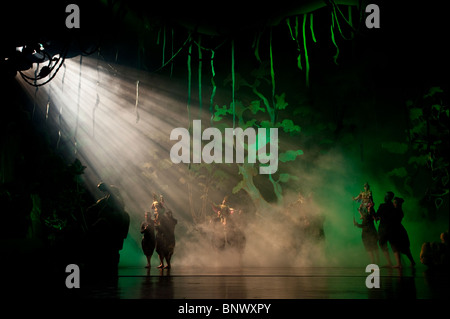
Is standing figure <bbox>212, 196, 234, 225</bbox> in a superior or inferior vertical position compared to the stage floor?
superior

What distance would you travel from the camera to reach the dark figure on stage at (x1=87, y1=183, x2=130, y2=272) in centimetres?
610

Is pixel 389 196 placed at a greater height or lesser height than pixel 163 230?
greater

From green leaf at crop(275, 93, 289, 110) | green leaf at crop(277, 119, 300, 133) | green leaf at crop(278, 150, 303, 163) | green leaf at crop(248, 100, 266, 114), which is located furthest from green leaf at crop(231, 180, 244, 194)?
Answer: green leaf at crop(275, 93, 289, 110)

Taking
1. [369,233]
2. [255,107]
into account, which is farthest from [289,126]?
[369,233]

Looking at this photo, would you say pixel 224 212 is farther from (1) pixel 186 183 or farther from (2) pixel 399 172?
(2) pixel 399 172

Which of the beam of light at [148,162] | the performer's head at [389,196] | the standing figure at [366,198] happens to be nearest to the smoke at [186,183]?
the beam of light at [148,162]

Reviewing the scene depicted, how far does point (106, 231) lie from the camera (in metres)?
6.19

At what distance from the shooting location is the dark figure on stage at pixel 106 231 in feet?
20.0

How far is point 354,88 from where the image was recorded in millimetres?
15086

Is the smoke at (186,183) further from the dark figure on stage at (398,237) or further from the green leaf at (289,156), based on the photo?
the dark figure on stage at (398,237)

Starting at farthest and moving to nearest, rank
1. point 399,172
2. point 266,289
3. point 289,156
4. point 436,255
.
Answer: point 289,156
point 399,172
point 436,255
point 266,289

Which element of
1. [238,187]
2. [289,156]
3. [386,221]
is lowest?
[386,221]

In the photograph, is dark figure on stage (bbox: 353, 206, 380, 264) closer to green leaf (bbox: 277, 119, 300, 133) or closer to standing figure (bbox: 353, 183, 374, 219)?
standing figure (bbox: 353, 183, 374, 219)
